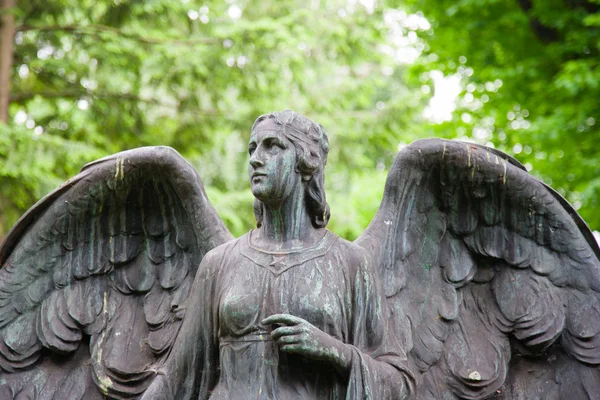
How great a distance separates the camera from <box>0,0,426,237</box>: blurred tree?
16750 millimetres

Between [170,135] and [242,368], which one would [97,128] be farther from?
[242,368]

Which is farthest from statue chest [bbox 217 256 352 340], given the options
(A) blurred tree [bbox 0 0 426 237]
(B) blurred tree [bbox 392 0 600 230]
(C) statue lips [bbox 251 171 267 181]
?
(A) blurred tree [bbox 0 0 426 237]

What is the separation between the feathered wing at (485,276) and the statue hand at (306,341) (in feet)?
2.91

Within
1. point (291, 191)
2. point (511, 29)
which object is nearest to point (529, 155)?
point (511, 29)

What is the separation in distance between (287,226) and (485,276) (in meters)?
1.56

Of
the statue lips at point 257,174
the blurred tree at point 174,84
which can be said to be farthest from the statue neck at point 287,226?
the blurred tree at point 174,84

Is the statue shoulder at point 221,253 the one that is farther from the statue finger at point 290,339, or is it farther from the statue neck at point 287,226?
the statue finger at point 290,339

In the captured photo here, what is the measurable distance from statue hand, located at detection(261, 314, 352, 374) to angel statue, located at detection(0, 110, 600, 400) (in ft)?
0.49

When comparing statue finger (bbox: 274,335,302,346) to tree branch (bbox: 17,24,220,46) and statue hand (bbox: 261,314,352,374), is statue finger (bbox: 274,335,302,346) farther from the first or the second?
tree branch (bbox: 17,24,220,46)

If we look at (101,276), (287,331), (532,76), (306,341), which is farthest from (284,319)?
(532,76)

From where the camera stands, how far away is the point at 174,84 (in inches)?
714

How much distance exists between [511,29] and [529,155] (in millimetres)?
1850

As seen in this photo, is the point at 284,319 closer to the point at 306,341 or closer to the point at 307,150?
the point at 306,341

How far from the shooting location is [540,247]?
7.15 meters
